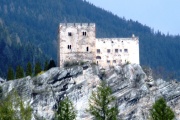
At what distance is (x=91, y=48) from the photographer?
124062 millimetres

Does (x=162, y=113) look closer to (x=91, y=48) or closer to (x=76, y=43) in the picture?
(x=91, y=48)

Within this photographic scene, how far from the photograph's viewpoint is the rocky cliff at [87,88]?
11925 cm

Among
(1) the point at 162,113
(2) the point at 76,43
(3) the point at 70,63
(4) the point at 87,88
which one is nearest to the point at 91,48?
(2) the point at 76,43

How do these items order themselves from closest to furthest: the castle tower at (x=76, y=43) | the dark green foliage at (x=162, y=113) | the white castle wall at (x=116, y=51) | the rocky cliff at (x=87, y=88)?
the dark green foliage at (x=162, y=113) → the rocky cliff at (x=87, y=88) → the castle tower at (x=76, y=43) → the white castle wall at (x=116, y=51)

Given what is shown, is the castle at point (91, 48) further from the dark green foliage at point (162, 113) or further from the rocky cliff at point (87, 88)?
the dark green foliage at point (162, 113)

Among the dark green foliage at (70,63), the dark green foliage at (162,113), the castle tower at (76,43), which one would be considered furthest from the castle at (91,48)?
the dark green foliage at (162,113)

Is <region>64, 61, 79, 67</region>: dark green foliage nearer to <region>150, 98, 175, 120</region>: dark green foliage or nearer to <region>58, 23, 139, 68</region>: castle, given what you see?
<region>58, 23, 139, 68</region>: castle

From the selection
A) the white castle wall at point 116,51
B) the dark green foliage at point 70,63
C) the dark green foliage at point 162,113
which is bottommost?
the dark green foliage at point 162,113

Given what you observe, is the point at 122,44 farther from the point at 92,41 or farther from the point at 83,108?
the point at 83,108

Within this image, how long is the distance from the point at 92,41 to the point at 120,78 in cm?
908

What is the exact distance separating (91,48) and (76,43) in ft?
9.74

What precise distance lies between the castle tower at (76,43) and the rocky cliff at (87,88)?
84.2 inches

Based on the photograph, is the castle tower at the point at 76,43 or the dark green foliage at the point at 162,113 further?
the castle tower at the point at 76,43

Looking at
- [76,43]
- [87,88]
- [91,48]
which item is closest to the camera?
[87,88]
